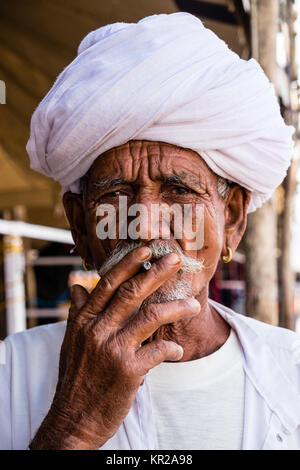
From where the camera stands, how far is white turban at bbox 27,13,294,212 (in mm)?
1611

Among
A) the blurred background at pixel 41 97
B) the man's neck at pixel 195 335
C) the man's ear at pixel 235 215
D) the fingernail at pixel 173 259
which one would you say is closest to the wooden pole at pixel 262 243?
the blurred background at pixel 41 97

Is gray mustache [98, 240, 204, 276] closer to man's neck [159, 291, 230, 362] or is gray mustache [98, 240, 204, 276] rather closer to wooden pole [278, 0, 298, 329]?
man's neck [159, 291, 230, 362]

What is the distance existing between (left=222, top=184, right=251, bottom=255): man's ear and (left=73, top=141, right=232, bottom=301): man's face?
0.50 feet

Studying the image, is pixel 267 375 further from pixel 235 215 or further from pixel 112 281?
pixel 112 281

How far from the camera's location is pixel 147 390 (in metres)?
1.69

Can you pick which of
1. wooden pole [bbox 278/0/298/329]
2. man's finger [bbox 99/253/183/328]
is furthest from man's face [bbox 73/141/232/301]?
wooden pole [bbox 278/0/298/329]

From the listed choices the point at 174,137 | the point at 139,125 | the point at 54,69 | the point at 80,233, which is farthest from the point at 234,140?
the point at 54,69

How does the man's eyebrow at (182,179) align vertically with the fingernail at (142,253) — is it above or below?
above

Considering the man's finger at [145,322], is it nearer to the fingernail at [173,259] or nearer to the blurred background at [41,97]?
the fingernail at [173,259]

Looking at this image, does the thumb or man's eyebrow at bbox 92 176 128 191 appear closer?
the thumb

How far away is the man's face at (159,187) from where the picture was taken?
1694 millimetres

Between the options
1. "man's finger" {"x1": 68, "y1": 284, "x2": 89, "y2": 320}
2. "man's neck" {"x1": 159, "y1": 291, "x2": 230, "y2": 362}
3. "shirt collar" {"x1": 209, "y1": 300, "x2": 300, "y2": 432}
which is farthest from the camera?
"man's neck" {"x1": 159, "y1": 291, "x2": 230, "y2": 362}
